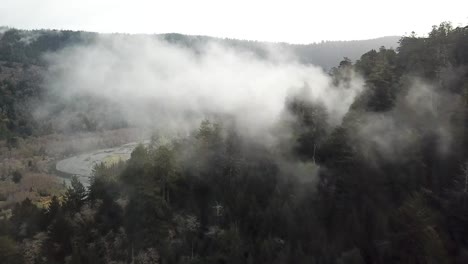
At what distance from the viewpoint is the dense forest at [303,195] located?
129 ft

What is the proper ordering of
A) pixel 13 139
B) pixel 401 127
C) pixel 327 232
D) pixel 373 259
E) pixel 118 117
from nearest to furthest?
pixel 373 259 < pixel 327 232 < pixel 401 127 < pixel 13 139 < pixel 118 117

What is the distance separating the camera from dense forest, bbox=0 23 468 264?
3934 centimetres

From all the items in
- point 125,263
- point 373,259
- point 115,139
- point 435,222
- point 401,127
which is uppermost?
point 401,127

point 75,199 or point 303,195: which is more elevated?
point 303,195

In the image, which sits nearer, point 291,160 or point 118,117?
point 291,160

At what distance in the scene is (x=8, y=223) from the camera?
157 feet

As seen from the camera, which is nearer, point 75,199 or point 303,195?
point 303,195

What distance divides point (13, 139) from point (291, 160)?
124 metres

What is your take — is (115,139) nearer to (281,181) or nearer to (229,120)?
(229,120)

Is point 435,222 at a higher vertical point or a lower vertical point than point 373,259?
higher

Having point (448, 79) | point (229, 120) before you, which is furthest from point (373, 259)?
point (229, 120)

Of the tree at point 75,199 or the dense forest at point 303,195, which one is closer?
the dense forest at point 303,195

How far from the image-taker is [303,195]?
151 feet

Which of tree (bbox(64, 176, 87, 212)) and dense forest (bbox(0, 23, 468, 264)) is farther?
tree (bbox(64, 176, 87, 212))
